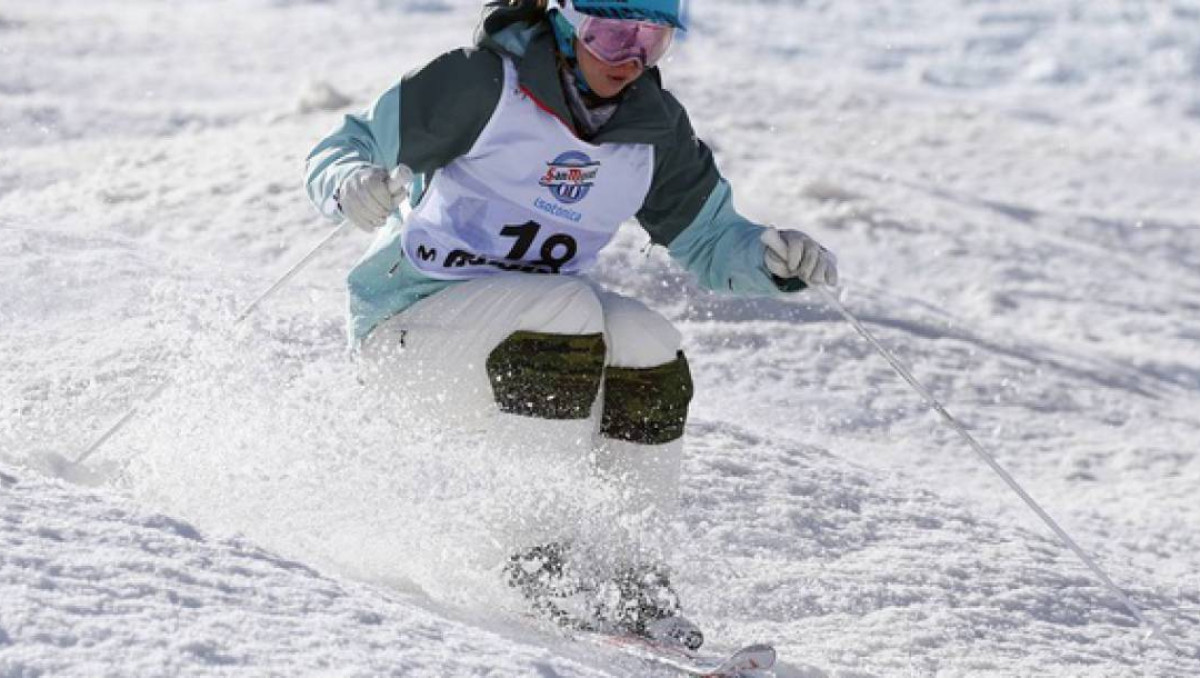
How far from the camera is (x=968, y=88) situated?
15430 mm

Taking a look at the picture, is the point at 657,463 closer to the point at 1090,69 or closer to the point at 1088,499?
the point at 1088,499

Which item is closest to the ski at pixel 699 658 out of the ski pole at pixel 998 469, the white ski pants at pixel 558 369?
the white ski pants at pixel 558 369

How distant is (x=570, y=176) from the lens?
11.3 feet

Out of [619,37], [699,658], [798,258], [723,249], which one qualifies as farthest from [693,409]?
[699,658]

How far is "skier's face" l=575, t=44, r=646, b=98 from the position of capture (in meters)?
3.34

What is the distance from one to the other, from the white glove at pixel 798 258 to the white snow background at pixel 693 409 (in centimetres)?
63

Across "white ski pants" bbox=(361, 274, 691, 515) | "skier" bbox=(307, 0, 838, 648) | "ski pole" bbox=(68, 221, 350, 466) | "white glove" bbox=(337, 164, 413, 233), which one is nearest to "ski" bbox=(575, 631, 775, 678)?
"skier" bbox=(307, 0, 838, 648)

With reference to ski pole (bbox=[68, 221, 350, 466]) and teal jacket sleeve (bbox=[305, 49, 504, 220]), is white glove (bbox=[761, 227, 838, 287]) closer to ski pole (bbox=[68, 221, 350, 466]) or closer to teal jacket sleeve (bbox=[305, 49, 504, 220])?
teal jacket sleeve (bbox=[305, 49, 504, 220])

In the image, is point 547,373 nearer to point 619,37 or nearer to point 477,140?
point 477,140

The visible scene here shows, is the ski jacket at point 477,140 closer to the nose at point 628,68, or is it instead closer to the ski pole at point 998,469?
the nose at point 628,68

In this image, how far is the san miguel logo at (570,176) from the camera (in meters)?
3.40

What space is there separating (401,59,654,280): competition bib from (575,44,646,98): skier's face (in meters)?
0.10

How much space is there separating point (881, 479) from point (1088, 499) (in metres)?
0.86

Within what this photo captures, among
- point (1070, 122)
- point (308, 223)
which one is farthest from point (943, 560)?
point (1070, 122)
